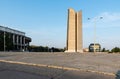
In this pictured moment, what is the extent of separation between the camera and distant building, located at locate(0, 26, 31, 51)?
316 feet

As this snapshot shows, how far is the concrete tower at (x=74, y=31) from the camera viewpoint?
56.4 metres

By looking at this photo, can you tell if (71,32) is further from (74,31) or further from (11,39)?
(11,39)

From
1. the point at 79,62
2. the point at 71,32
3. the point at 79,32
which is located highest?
the point at 79,32

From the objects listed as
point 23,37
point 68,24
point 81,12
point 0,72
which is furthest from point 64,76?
point 23,37

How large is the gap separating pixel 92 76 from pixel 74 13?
48.3 metres

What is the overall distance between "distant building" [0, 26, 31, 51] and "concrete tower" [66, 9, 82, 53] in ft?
140

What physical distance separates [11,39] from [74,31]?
5439cm

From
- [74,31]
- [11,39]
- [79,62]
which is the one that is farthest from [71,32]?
[11,39]

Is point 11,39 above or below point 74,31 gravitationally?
above

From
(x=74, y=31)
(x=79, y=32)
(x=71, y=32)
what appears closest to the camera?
(x=71, y=32)

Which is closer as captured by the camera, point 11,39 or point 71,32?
point 71,32

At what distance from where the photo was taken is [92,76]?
34.2 feet

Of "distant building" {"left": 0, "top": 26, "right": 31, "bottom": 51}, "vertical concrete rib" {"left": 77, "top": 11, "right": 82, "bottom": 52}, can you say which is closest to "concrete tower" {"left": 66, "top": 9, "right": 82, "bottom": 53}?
"vertical concrete rib" {"left": 77, "top": 11, "right": 82, "bottom": 52}

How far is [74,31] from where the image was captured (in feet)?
186
